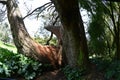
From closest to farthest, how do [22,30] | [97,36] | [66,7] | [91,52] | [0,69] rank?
1. [66,7]
2. [0,69]
3. [22,30]
4. [97,36]
5. [91,52]

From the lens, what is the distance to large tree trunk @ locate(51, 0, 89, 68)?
317 inches

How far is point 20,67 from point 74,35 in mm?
2174

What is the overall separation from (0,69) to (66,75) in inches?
81.6

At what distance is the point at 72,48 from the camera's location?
850 cm

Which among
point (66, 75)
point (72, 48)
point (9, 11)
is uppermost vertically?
point (9, 11)

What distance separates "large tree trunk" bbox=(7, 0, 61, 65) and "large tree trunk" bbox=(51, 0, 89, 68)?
1.24 metres

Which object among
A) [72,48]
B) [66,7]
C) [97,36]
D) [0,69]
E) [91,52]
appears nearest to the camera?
[66,7]

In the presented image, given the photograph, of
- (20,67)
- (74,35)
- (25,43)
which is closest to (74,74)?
(74,35)

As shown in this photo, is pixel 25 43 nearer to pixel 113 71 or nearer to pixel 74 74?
pixel 74 74

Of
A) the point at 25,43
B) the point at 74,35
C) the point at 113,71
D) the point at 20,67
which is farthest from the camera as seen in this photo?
the point at 25,43

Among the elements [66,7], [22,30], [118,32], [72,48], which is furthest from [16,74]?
[118,32]

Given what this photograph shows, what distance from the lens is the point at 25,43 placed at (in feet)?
31.2

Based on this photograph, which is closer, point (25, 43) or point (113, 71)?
point (113, 71)

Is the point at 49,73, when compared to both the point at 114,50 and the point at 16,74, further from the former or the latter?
the point at 114,50
